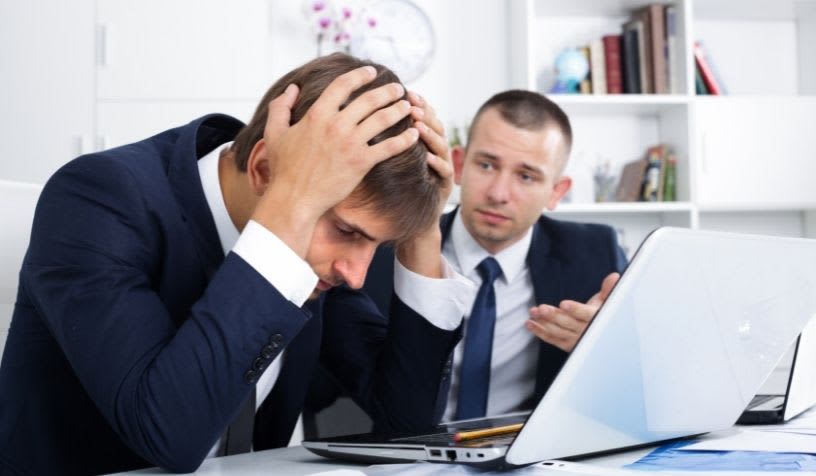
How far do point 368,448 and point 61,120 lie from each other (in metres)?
2.76

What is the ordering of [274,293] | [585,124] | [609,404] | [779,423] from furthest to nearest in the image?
[585,124], [779,423], [274,293], [609,404]

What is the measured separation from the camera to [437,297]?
1252 millimetres

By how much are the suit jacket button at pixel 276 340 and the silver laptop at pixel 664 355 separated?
13cm

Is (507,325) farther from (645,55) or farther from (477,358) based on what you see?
(645,55)

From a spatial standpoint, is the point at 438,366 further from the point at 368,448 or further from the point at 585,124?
the point at 585,124

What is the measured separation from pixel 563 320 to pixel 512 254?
0.63 metres

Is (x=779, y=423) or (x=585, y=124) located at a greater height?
(x=585, y=124)

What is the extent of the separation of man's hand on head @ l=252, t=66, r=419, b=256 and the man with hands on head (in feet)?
2.37

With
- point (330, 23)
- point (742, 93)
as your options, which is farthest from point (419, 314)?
point (742, 93)

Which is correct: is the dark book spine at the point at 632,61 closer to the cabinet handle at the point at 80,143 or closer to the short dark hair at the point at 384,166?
the cabinet handle at the point at 80,143

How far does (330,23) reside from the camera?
135 inches

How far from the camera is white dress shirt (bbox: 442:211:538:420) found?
6.25 feet

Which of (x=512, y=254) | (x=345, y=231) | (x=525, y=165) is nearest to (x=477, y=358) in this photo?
(x=512, y=254)

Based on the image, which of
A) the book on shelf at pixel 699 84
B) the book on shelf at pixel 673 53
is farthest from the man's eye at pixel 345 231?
the book on shelf at pixel 699 84
